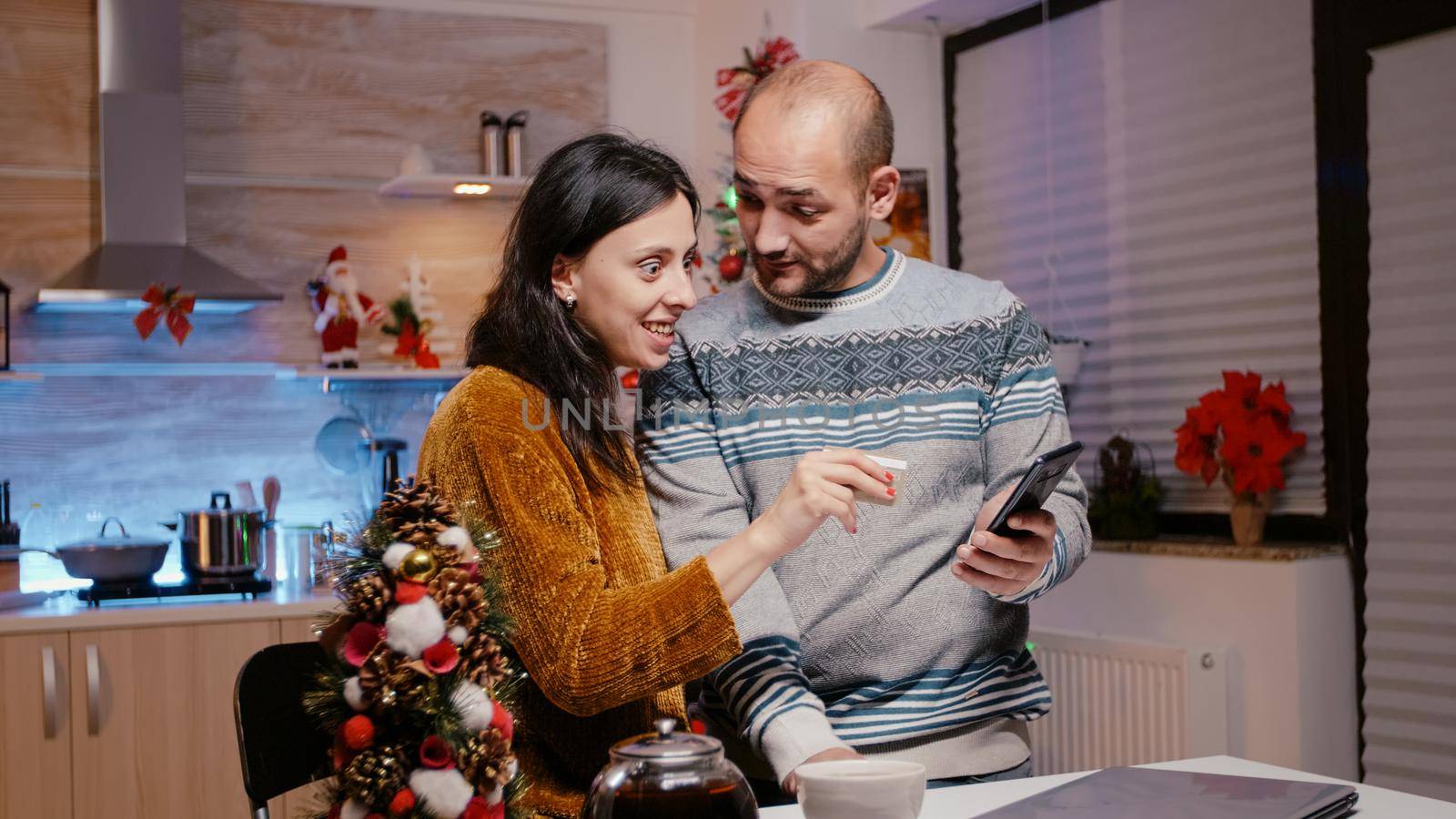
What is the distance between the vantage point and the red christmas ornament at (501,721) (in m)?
1.10

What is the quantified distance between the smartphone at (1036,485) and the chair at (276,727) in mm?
777

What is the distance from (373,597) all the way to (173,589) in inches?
111

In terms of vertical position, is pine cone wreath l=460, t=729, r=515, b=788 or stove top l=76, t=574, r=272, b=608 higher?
pine cone wreath l=460, t=729, r=515, b=788

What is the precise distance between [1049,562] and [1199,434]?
181cm

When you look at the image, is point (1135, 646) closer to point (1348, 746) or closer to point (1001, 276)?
point (1348, 746)

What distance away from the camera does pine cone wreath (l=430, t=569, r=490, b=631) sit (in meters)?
1.08

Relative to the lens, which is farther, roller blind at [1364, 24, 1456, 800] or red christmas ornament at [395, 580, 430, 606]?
roller blind at [1364, 24, 1456, 800]

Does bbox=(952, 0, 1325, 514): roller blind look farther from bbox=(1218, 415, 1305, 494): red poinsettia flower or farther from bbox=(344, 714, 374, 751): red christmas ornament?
bbox=(344, 714, 374, 751): red christmas ornament

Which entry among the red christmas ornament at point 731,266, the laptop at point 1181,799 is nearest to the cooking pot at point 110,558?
the red christmas ornament at point 731,266

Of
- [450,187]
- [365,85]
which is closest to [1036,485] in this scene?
[450,187]

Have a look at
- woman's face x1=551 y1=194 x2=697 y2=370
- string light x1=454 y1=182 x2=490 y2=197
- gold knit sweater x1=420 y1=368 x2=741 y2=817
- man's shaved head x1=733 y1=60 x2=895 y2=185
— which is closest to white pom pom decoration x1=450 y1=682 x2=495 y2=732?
gold knit sweater x1=420 y1=368 x2=741 y2=817

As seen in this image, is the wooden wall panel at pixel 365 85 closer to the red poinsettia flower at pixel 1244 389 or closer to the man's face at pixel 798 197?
the red poinsettia flower at pixel 1244 389

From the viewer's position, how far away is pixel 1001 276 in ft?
13.4

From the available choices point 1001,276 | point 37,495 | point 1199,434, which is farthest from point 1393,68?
point 37,495
